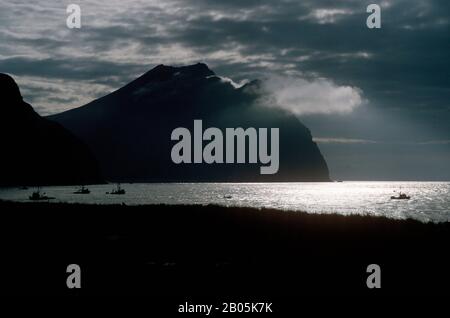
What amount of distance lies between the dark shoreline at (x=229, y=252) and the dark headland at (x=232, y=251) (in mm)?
35

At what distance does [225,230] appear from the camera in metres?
28.9

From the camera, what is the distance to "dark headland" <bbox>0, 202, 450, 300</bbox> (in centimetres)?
1747

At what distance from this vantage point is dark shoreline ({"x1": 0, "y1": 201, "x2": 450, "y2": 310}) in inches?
686

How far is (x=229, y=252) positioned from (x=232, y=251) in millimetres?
240

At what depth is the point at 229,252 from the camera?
23000mm

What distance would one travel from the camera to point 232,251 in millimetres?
23203

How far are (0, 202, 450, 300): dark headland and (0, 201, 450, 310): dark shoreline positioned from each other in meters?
0.04

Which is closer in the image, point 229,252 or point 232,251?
point 229,252

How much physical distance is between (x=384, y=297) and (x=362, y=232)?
33.6 feet

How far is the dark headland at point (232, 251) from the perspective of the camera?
17.5 m
